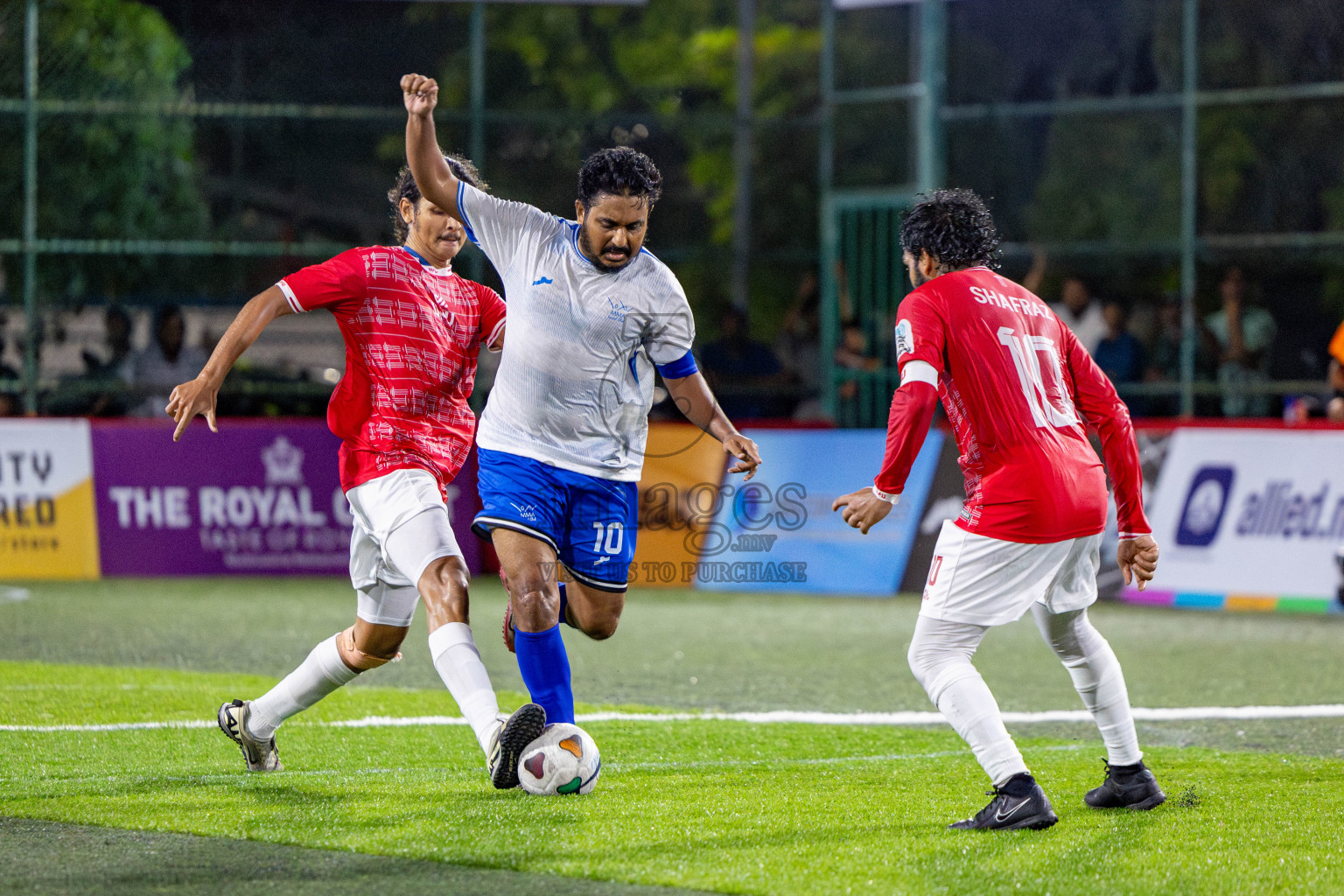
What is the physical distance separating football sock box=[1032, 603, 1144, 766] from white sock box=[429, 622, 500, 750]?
1.74m

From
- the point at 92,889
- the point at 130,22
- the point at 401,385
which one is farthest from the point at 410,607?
the point at 130,22

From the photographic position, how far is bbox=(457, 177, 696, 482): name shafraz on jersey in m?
5.88

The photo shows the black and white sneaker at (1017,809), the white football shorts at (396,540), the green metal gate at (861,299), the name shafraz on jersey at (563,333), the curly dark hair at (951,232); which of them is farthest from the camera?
the green metal gate at (861,299)

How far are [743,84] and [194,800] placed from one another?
15234 mm

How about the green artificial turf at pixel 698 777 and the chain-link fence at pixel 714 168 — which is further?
the chain-link fence at pixel 714 168

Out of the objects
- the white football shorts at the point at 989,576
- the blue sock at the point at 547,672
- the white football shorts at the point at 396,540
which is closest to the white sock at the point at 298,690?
the white football shorts at the point at 396,540

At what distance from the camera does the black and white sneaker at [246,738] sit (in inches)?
246

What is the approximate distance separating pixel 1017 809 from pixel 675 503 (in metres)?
8.88

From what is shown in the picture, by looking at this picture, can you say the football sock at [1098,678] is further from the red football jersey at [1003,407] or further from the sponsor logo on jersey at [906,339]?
the sponsor logo on jersey at [906,339]

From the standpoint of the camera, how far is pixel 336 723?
7492 millimetres

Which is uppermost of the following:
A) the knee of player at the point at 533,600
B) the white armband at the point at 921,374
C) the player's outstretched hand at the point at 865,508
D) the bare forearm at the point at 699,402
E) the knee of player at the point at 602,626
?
the white armband at the point at 921,374

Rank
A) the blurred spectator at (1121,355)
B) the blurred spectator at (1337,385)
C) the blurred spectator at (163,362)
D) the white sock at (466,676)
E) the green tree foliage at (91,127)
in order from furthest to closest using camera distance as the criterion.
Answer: the green tree foliage at (91,127) → the blurred spectator at (1121,355) → the blurred spectator at (163,362) → the blurred spectator at (1337,385) → the white sock at (466,676)

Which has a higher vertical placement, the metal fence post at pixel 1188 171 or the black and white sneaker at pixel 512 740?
the metal fence post at pixel 1188 171

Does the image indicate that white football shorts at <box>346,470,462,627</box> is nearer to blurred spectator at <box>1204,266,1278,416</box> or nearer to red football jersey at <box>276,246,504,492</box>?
red football jersey at <box>276,246,504,492</box>
